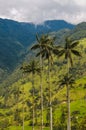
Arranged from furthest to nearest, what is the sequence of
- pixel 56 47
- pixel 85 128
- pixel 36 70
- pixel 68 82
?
1. pixel 85 128
2. pixel 36 70
3. pixel 56 47
4. pixel 68 82

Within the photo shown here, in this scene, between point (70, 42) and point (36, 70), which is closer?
point (70, 42)

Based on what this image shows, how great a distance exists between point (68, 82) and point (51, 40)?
1717 centimetres

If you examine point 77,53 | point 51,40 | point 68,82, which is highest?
point 51,40

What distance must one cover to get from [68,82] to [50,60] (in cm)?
1305

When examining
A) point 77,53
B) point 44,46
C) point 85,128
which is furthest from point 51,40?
point 85,128

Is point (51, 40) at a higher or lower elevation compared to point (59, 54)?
higher

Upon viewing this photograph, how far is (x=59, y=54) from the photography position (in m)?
105

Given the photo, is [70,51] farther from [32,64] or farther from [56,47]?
[32,64]

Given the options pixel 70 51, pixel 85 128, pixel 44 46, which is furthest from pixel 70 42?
pixel 85 128

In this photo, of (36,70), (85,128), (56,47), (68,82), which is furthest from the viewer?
(85,128)

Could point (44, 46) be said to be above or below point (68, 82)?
above

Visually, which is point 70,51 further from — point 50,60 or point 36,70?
point 36,70

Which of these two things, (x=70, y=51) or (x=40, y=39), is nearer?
(x=70, y=51)

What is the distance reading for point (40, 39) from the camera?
113438 millimetres
